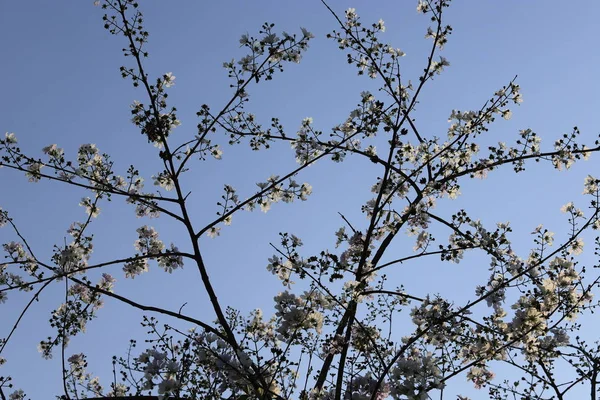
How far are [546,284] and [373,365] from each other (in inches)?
69.7

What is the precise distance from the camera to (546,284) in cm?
564

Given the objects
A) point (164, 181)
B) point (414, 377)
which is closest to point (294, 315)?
point (414, 377)

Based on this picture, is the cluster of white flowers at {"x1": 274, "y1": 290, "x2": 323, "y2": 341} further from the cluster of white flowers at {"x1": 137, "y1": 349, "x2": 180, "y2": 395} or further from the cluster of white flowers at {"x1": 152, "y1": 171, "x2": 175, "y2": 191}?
the cluster of white flowers at {"x1": 152, "y1": 171, "x2": 175, "y2": 191}

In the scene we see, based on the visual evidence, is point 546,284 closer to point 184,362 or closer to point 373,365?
point 373,365

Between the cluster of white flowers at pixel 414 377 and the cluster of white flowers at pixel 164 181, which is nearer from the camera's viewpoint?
the cluster of white flowers at pixel 414 377

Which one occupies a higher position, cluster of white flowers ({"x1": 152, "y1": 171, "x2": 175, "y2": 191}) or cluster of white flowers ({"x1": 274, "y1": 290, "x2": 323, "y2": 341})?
cluster of white flowers ({"x1": 152, "y1": 171, "x2": 175, "y2": 191})

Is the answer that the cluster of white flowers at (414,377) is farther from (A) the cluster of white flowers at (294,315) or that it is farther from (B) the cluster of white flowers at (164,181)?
(B) the cluster of white flowers at (164,181)

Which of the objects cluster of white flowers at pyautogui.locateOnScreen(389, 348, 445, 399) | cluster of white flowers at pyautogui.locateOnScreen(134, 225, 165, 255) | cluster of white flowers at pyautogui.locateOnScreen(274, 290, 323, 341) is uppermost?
cluster of white flowers at pyautogui.locateOnScreen(134, 225, 165, 255)

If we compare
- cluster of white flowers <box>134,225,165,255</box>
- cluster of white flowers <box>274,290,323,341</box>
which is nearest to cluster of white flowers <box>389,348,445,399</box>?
cluster of white flowers <box>274,290,323,341</box>

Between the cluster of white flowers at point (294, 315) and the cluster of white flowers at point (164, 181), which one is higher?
the cluster of white flowers at point (164, 181)

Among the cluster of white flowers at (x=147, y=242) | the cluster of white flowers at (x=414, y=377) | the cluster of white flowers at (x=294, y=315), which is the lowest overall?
the cluster of white flowers at (x=414, y=377)

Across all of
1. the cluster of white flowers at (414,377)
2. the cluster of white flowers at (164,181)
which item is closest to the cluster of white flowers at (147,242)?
the cluster of white flowers at (164,181)

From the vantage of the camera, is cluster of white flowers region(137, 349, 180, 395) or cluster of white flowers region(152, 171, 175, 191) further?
cluster of white flowers region(152, 171, 175, 191)

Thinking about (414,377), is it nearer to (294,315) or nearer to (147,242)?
(294,315)
